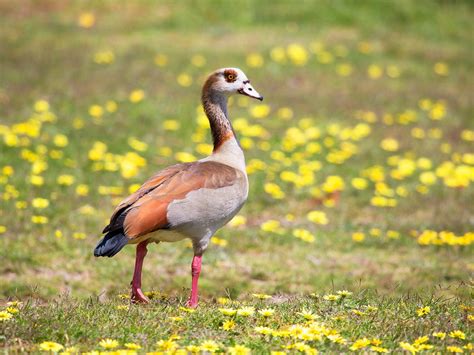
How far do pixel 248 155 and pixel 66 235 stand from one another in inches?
181

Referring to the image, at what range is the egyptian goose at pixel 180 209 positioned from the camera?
6.29 meters

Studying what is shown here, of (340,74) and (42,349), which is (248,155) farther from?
(42,349)

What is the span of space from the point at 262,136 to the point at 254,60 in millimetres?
3676

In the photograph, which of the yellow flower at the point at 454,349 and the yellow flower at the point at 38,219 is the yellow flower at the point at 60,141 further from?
the yellow flower at the point at 454,349

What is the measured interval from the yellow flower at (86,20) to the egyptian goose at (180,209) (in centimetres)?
1314

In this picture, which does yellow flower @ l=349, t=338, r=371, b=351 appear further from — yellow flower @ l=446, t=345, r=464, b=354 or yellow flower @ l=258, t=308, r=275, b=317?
yellow flower @ l=258, t=308, r=275, b=317

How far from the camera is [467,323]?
569 cm

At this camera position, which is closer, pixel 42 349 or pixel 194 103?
pixel 42 349

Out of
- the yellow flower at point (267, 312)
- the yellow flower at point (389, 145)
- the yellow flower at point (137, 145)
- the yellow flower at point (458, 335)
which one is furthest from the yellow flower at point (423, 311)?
the yellow flower at point (389, 145)

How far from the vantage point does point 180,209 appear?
647 cm

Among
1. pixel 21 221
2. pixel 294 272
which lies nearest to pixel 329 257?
pixel 294 272

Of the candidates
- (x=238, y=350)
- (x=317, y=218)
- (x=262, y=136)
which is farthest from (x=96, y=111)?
(x=238, y=350)

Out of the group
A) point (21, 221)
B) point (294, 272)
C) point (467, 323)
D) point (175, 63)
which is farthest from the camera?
point (175, 63)

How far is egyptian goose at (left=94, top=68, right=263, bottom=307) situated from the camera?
6285 millimetres
